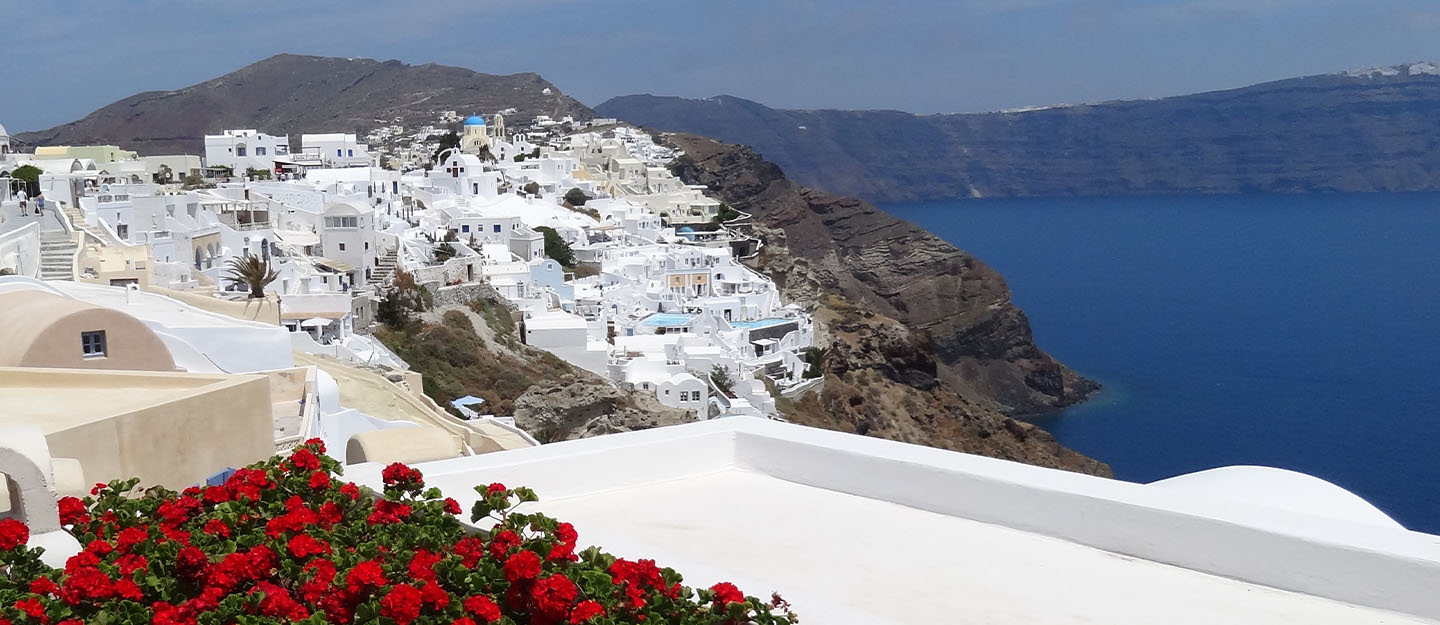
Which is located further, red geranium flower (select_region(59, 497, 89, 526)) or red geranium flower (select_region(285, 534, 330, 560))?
red geranium flower (select_region(59, 497, 89, 526))

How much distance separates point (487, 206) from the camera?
127ft

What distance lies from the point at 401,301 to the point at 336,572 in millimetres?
21899

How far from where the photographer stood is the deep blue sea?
43.0 meters

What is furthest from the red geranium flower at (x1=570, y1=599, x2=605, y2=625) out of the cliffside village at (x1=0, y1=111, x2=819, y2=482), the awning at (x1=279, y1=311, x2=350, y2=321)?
the awning at (x1=279, y1=311, x2=350, y2=321)

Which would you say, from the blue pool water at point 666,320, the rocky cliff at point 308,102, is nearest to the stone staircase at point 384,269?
the blue pool water at point 666,320

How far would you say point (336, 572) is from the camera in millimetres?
2346

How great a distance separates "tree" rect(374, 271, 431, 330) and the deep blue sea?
26924mm

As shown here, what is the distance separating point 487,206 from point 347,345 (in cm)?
2150

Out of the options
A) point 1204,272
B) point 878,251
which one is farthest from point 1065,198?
point 878,251

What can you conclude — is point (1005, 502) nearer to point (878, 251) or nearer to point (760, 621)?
point (760, 621)

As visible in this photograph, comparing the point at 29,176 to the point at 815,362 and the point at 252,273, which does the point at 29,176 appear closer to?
the point at 252,273

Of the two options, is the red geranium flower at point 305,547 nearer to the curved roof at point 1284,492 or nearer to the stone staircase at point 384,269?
the curved roof at point 1284,492

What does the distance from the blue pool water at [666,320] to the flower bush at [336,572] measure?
26831mm

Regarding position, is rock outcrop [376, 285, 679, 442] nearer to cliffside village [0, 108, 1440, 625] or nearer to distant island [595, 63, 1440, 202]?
cliffside village [0, 108, 1440, 625]
